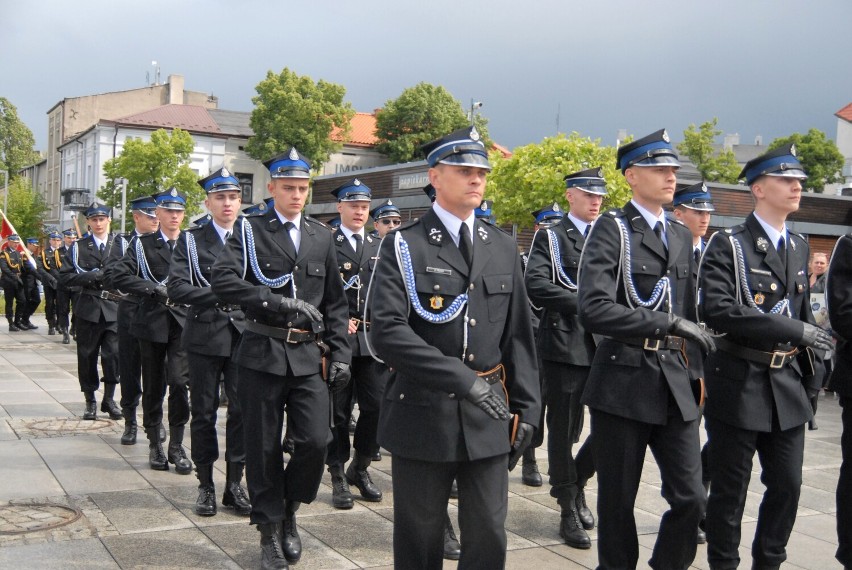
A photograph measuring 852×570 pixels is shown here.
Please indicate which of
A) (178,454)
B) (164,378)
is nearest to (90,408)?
(164,378)

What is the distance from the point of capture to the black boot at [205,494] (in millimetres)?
6680

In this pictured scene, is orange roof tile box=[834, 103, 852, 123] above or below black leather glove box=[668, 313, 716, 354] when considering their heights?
above

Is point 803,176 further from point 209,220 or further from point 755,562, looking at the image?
point 209,220

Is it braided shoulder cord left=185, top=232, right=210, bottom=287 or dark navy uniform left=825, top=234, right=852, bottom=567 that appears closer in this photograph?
dark navy uniform left=825, top=234, right=852, bottom=567

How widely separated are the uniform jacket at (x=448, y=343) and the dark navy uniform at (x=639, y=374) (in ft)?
1.96

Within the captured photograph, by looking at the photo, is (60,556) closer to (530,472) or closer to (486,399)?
(486,399)

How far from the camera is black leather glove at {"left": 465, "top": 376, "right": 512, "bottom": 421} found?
12.5 feet

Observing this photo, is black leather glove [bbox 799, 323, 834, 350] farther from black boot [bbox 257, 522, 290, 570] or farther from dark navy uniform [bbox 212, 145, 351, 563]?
black boot [bbox 257, 522, 290, 570]

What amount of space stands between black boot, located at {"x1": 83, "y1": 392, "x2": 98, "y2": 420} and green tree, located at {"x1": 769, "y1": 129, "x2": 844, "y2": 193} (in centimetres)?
6048

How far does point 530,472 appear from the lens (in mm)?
8016

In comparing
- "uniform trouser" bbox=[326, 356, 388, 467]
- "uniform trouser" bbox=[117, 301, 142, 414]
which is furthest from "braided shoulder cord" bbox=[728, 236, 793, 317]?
"uniform trouser" bbox=[117, 301, 142, 414]

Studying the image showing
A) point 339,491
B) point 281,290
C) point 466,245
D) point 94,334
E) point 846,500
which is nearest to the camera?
point 466,245

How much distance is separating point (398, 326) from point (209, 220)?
4.03 m

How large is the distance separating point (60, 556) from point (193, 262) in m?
2.43
